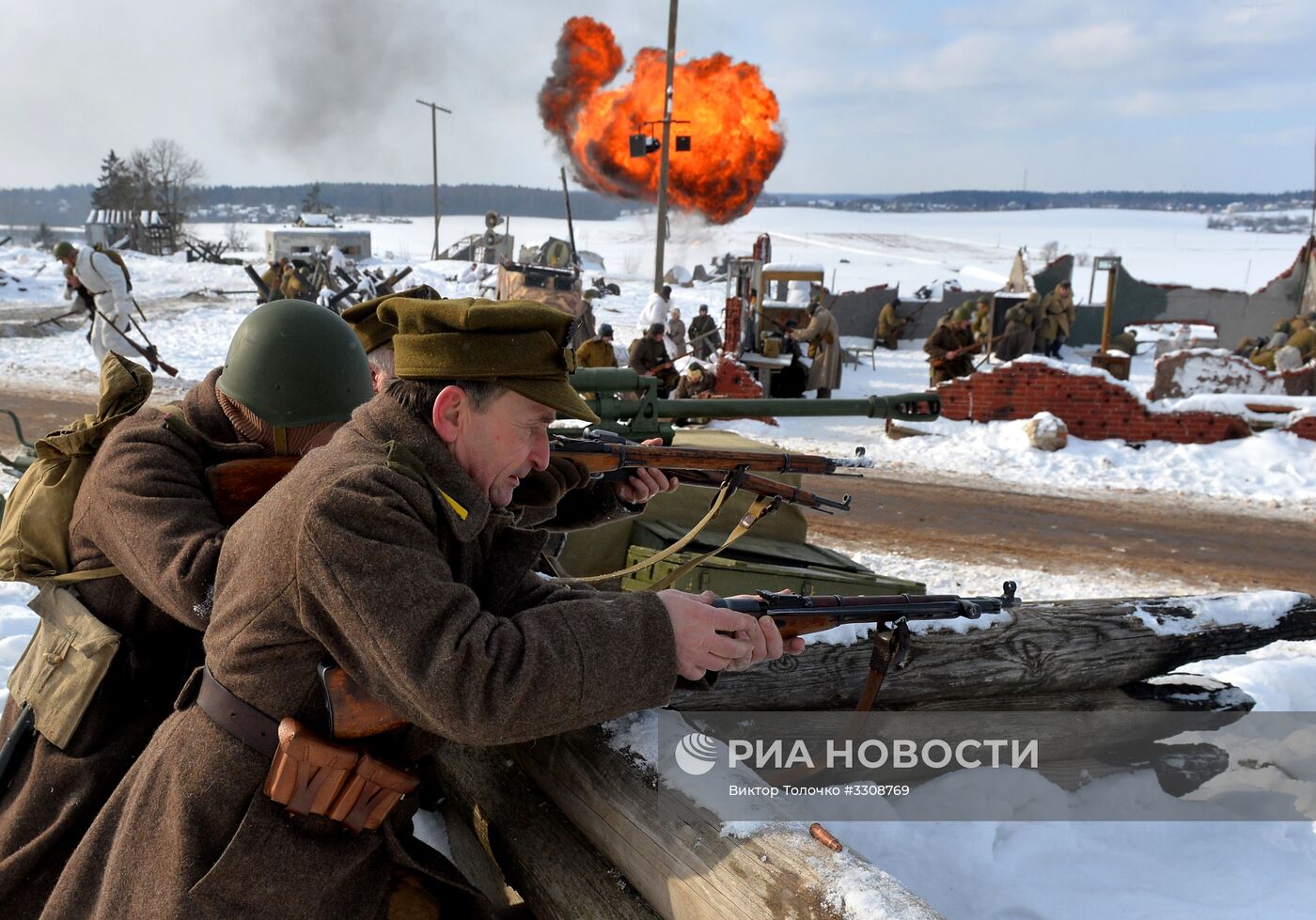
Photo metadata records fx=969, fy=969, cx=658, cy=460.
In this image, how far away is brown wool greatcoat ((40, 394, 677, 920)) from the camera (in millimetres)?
1631

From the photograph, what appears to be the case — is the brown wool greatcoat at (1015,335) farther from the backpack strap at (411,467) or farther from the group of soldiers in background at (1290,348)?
the backpack strap at (411,467)

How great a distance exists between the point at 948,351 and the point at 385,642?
599 inches

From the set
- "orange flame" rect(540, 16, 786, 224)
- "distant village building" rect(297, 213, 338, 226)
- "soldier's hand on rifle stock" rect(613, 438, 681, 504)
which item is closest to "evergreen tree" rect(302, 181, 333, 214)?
"distant village building" rect(297, 213, 338, 226)

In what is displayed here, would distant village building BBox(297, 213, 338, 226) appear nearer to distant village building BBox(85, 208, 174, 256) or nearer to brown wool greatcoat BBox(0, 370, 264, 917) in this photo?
distant village building BBox(85, 208, 174, 256)

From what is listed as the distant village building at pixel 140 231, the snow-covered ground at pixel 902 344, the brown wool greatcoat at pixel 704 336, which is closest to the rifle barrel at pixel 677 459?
the snow-covered ground at pixel 902 344

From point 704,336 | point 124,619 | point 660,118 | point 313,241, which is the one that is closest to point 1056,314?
point 704,336

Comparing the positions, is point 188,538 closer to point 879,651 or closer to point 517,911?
point 517,911

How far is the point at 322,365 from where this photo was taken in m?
2.74

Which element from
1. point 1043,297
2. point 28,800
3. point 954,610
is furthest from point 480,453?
point 1043,297

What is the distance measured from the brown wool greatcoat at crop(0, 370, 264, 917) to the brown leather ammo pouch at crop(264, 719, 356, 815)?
1.66 ft

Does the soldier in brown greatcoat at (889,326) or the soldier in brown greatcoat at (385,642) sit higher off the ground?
Answer: the soldier in brown greatcoat at (385,642)

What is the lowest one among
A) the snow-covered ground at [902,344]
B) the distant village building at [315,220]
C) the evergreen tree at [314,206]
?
the snow-covered ground at [902,344]

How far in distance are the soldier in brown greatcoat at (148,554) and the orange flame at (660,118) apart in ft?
66.6

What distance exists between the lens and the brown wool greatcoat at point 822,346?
15.6 m
